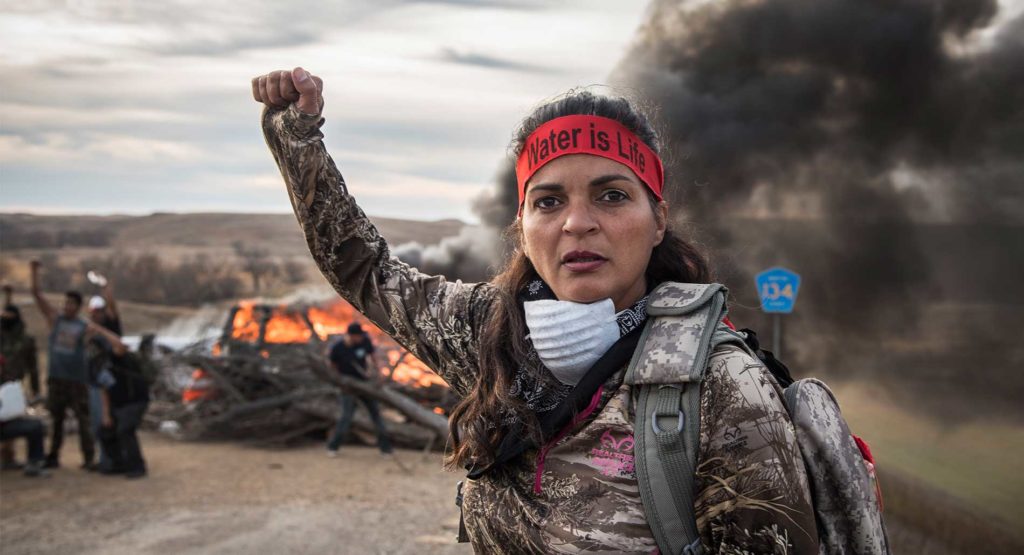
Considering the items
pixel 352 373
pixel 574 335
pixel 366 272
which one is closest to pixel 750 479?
pixel 574 335

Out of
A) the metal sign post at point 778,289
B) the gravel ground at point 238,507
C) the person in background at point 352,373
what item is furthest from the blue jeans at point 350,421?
the metal sign post at point 778,289

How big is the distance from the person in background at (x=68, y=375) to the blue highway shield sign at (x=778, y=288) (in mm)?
7502

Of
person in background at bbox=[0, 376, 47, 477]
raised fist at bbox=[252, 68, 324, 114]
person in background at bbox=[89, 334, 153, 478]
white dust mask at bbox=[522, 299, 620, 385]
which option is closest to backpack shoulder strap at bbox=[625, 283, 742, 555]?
white dust mask at bbox=[522, 299, 620, 385]

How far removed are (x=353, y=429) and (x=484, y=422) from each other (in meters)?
9.76

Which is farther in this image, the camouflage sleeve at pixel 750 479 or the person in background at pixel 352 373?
the person in background at pixel 352 373

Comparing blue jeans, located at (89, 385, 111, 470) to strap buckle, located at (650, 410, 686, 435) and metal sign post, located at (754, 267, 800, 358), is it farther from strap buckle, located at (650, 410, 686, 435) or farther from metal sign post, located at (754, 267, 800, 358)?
strap buckle, located at (650, 410, 686, 435)

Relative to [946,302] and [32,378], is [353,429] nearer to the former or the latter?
[32,378]

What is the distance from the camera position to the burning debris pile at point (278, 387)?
10.5 m

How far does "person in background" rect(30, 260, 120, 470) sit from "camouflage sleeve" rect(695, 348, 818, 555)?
9046 millimetres

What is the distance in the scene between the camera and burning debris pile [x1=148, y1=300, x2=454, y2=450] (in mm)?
10536

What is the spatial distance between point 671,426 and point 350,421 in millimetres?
9489

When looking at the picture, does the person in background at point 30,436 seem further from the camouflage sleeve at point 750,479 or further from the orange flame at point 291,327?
the camouflage sleeve at point 750,479

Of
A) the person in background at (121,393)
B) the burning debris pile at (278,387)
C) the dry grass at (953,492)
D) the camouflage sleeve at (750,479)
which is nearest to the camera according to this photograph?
the camouflage sleeve at (750,479)

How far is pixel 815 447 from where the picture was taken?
147 centimetres
